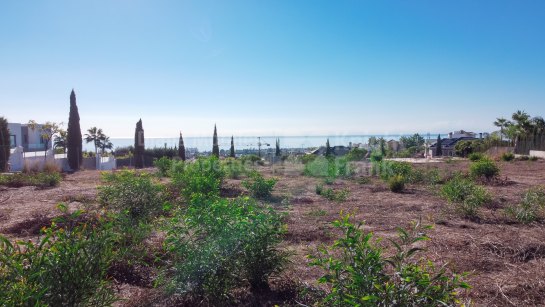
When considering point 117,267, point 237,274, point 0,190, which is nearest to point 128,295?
point 117,267

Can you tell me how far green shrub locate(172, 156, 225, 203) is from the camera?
241 inches

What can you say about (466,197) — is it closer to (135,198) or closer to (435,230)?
(435,230)

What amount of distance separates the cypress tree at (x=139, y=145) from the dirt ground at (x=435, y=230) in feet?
47.3

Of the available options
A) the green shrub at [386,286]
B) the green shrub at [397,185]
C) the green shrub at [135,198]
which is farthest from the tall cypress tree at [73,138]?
the green shrub at [386,286]

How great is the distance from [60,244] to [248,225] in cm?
108

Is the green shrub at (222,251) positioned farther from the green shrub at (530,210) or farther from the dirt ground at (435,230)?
the green shrub at (530,210)

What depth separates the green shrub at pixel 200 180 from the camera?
612cm


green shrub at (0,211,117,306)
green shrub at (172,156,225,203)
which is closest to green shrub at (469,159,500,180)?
green shrub at (172,156,225,203)

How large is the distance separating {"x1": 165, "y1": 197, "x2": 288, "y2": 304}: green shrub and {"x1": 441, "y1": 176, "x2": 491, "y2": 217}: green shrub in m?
3.94

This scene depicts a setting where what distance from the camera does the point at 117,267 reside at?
3023mm

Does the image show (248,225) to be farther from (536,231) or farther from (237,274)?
(536,231)

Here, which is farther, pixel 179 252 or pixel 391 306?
pixel 179 252

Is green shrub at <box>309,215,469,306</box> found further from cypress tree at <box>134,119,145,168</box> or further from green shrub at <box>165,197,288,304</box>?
cypress tree at <box>134,119,145,168</box>

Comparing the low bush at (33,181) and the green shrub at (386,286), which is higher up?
the green shrub at (386,286)
